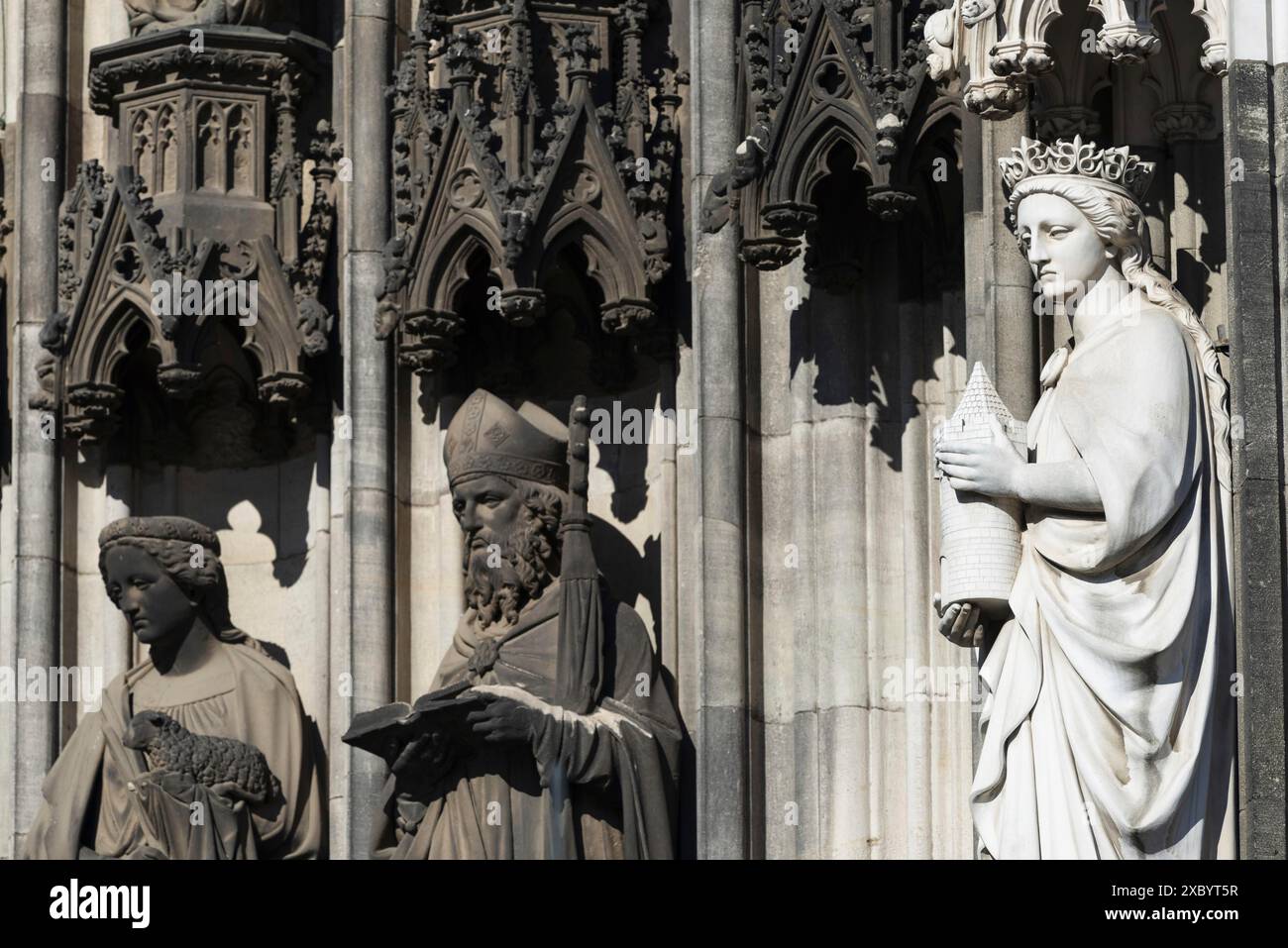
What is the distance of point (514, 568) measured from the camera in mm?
15711

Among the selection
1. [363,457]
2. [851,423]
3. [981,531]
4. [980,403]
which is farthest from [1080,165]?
[363,457]

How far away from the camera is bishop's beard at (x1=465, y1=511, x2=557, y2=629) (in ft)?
51.5

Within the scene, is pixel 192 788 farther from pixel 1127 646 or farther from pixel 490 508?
pixel 1127 646

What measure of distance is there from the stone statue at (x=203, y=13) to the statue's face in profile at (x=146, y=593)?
1985 millimetres

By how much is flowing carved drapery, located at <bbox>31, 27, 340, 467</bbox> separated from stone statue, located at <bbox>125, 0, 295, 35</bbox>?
3.0 inches

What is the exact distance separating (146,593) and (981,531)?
4512 mm

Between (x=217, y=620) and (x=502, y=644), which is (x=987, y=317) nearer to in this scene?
(x=502, y=644)

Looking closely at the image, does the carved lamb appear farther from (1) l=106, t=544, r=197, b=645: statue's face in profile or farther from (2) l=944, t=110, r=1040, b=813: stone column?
(2) l=944, t=110, r=1040, b=813: stone column

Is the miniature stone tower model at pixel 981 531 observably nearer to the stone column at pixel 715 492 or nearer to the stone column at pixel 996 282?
the stone column at pixel 996 282

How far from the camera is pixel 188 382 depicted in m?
16.5

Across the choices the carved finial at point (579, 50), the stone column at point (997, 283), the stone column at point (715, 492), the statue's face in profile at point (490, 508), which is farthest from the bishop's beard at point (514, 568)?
the stone column at point (997, 283)

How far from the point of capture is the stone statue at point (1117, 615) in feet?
40.7

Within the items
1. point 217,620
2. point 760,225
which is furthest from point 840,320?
point 217,620

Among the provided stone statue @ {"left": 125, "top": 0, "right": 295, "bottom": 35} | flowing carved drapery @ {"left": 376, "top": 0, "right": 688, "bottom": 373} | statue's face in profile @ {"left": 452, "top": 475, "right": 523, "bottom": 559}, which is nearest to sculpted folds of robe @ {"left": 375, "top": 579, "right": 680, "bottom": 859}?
statue's face in profile @ {"left": 452, "top": 475, "right": 523, "bottom": 559}
